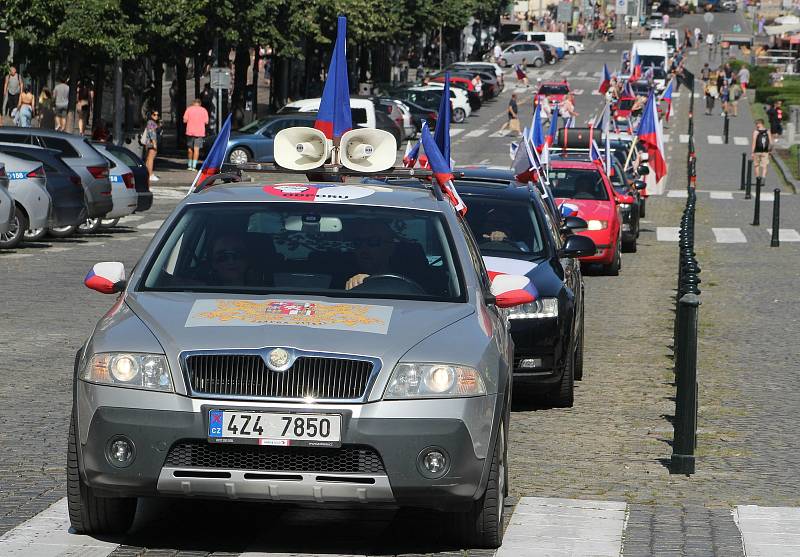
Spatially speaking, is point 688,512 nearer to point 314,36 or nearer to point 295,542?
point 295,542

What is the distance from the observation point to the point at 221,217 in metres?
8.35

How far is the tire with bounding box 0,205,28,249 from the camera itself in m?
24.6

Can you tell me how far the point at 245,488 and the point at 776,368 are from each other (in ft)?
28.4

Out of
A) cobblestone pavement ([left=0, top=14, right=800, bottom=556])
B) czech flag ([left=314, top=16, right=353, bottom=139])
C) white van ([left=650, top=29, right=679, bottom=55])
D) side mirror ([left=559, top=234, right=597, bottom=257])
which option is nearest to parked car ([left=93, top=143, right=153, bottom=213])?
cobblestone pavement ([left=0, top=14, right=800, bottom=556])

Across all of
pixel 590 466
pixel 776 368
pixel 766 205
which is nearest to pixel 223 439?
pixel 590 466

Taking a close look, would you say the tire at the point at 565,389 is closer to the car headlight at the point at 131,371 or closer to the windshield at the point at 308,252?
the windshield at the point at 308,252

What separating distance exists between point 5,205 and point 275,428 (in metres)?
17.5

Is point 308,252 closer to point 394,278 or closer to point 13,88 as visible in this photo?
point 394,278

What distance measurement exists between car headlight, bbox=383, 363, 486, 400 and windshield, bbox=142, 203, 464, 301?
2.29 ft

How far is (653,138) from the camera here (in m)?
36.2

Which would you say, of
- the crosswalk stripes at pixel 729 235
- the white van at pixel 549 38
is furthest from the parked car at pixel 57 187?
the white van at pixel 549 38

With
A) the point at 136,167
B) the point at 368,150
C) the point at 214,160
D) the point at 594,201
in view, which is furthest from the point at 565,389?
the point at 136,167

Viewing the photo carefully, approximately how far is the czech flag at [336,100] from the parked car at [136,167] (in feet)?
59.5

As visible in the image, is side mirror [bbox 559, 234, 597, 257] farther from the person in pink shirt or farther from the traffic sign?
the traffic sign
